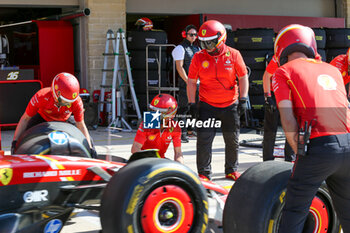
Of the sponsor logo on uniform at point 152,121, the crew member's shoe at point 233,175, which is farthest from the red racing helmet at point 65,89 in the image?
the crew member's shoe at point 233,175

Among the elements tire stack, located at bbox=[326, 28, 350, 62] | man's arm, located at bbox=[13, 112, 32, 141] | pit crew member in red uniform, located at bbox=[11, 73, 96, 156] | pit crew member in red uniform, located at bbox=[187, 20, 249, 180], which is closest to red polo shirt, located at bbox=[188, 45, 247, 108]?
pit crew member in red uniform, located at bbox=[187, 20, 249, 180]

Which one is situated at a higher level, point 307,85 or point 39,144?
point 307,85

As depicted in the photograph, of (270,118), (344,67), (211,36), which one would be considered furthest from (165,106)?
(344,67)

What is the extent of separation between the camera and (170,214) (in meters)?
4.26

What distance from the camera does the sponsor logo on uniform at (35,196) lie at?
4232 millimetres

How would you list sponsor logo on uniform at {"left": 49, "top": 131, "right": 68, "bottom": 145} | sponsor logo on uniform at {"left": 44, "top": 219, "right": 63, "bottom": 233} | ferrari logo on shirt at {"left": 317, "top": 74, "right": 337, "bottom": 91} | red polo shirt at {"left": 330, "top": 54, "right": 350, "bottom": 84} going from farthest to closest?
red polo shirt at {"left": 330, "top": 54, "right": 350, "bottom": 84}
sponsor logo on uniform at {"left": 49, "top": 131, "right": 68, "bottom": 145}
sponsor logo on uniform at {"left": 44, "top": 219, "right": 63, "bottom": 233}
ferrari logo on shirt at {"left": 317, "top": 74, "right": 337, "bottom": 91}

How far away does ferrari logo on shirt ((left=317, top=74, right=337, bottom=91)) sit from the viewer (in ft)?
11.8

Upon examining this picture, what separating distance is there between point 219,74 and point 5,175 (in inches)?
138

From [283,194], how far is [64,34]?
1094 cm

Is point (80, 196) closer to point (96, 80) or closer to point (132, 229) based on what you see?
point (132, 229)

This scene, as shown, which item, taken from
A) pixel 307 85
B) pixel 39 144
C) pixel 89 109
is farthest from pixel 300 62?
pixel 89 109

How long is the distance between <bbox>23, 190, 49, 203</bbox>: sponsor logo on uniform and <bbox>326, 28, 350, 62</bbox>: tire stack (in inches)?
447

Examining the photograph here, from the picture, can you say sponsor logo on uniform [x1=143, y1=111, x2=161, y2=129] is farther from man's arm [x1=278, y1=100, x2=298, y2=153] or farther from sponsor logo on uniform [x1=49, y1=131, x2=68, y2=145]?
man's arm [x1=278, y1=100, x2=298, y2=153]

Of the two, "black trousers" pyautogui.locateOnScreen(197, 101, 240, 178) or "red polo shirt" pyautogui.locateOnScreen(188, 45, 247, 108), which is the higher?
"red polo shirt" pyautogui.locateOnScreen(188, 45, 247, 108)
